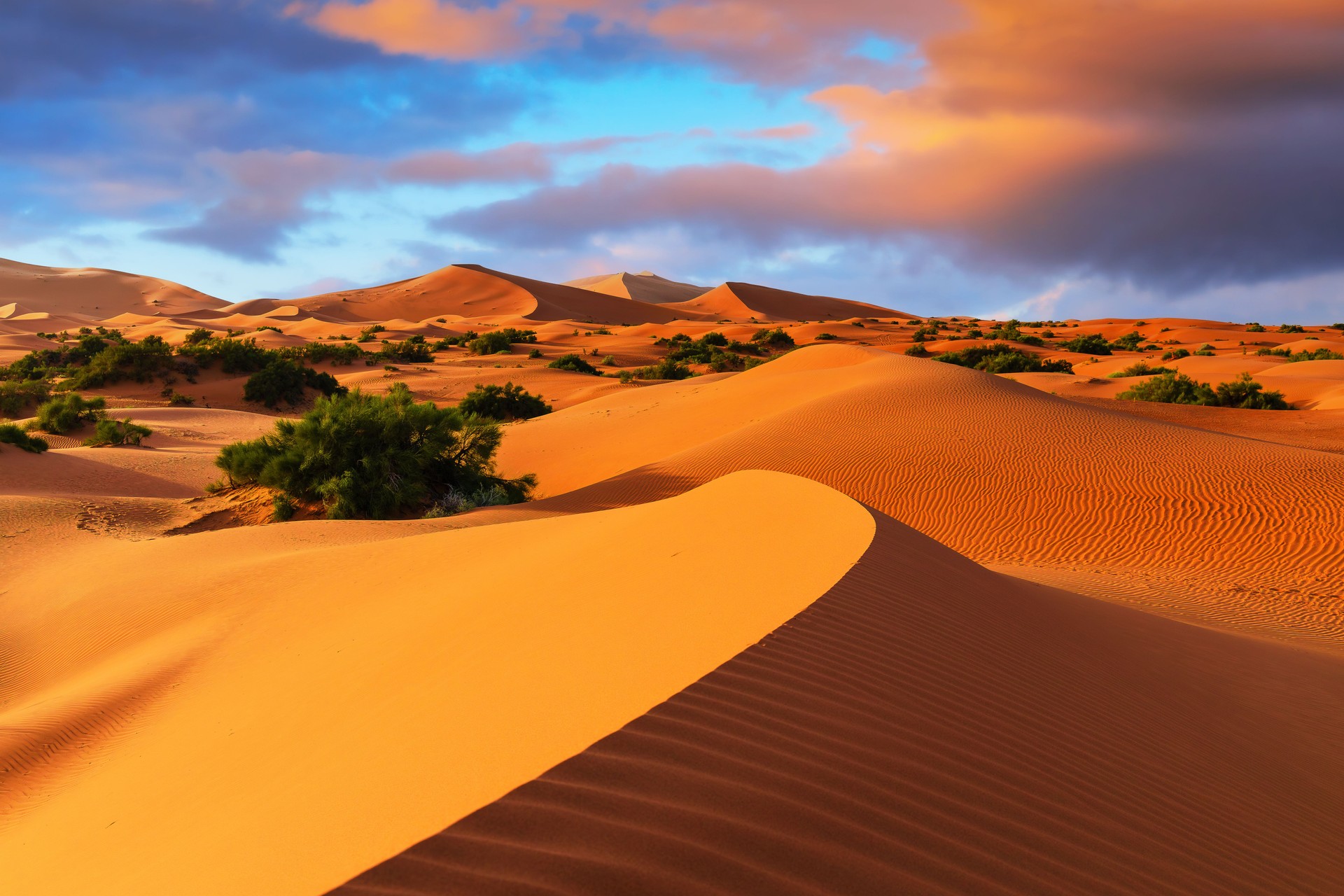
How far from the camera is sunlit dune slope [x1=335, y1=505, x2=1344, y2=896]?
82.7 inches

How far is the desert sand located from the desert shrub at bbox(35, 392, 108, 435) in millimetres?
5768

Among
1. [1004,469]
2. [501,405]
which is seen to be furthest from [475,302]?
[1004,469]

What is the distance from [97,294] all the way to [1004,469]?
108 m

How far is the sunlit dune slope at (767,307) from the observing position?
291 ft

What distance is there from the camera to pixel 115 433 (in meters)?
19.8

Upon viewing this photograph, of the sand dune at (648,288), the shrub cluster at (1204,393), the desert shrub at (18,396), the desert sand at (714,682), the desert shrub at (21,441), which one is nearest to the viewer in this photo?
the desert sand at (714,682)

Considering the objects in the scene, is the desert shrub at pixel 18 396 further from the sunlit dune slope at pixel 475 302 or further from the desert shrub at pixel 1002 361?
the sunlit dune slope at pixel 475 302

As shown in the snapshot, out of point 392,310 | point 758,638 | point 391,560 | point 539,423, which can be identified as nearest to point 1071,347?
point 539,423

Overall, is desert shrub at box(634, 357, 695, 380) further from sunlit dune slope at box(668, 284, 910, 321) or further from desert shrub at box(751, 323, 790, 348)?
sunlit dune slope at box(668, 284, 910, 321)

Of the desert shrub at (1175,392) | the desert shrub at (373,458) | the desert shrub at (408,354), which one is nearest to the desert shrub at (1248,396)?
the desert shrub at (1175,392)

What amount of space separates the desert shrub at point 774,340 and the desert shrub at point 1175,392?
2278cm

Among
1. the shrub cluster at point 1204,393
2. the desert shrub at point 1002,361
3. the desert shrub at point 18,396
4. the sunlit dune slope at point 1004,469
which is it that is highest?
the desert shrub at point 1002,361

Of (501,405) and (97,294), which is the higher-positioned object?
(97,294)

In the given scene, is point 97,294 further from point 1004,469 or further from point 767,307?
point 1004,469
